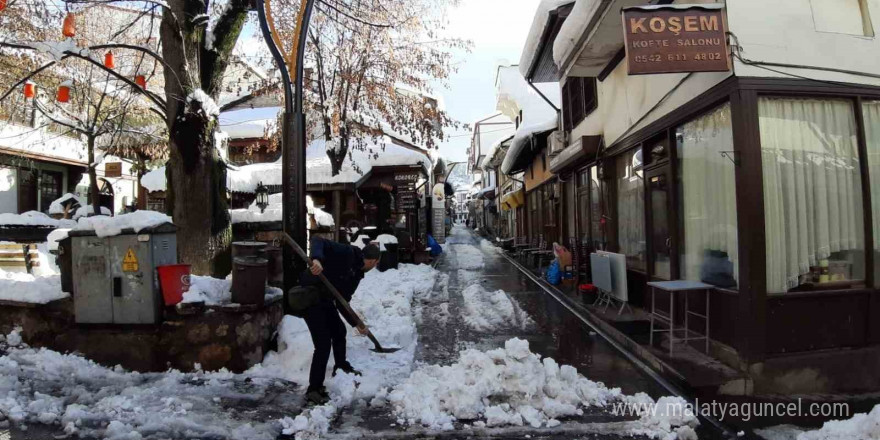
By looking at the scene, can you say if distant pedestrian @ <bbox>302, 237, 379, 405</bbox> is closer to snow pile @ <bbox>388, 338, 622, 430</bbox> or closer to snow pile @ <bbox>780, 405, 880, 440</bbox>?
snow pile @ <bbox>388, 338, 622, 430</bbox>

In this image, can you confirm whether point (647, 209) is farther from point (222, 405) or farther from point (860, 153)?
point (222, 405)

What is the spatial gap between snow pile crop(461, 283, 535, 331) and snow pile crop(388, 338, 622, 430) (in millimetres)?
2856

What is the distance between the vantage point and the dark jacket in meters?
4.61

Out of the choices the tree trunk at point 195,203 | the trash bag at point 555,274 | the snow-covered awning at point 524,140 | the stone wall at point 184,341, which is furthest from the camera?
the snow-covered awning at point 524,140

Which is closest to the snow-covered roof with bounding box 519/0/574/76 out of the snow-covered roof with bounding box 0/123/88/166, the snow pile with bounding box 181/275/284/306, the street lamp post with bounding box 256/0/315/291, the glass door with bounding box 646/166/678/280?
the glass door with bounding box 646/166/678/280

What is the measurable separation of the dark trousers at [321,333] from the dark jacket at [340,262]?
0.80 ft

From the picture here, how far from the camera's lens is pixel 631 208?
28.2ft

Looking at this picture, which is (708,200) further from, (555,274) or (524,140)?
(524,140)

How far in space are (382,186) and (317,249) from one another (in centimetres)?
1411

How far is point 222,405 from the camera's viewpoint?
13.7 ft

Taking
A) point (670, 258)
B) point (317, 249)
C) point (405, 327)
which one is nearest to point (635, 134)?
point (670, 258)

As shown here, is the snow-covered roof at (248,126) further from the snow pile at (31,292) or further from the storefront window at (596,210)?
the snow pile at (31,292)

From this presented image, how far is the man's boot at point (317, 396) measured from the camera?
166 inches

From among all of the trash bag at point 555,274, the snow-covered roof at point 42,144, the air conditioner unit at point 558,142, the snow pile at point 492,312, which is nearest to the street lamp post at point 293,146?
the snow pile at point 492,312
